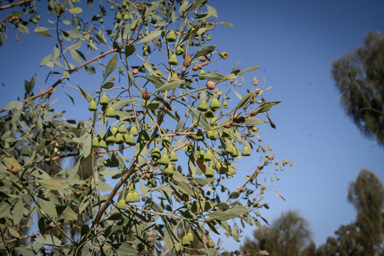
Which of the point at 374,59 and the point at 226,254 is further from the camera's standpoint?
the point at 374,59

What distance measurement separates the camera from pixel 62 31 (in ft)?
4.56

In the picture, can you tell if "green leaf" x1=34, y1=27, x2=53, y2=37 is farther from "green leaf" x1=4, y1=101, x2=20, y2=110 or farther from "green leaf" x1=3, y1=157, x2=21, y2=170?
"green leaf" x1=3, y1=157, x2=21, y2=170

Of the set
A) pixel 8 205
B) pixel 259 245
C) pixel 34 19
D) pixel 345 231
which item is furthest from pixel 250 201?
pixel 345 231

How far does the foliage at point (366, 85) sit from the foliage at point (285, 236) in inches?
282

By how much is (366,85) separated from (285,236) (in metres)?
9.46

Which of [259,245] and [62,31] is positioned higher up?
[62,31]

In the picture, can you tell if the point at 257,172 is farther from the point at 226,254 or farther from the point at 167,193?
the point at 167,193

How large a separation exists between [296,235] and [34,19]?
57.4ft

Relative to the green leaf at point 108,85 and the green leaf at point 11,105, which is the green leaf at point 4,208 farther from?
the green leaf at point 11,105

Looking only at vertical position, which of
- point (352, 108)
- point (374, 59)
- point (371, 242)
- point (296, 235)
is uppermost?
point (374, 59)

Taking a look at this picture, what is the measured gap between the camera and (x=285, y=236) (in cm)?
1603

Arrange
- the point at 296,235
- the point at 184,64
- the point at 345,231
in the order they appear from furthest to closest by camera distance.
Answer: the point at 345,231 → the point at 296,235 → the point at 184,64

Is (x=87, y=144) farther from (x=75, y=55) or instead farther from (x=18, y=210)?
(x=75, y=55)

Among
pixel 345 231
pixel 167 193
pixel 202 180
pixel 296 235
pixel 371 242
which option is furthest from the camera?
pixel 345 231
